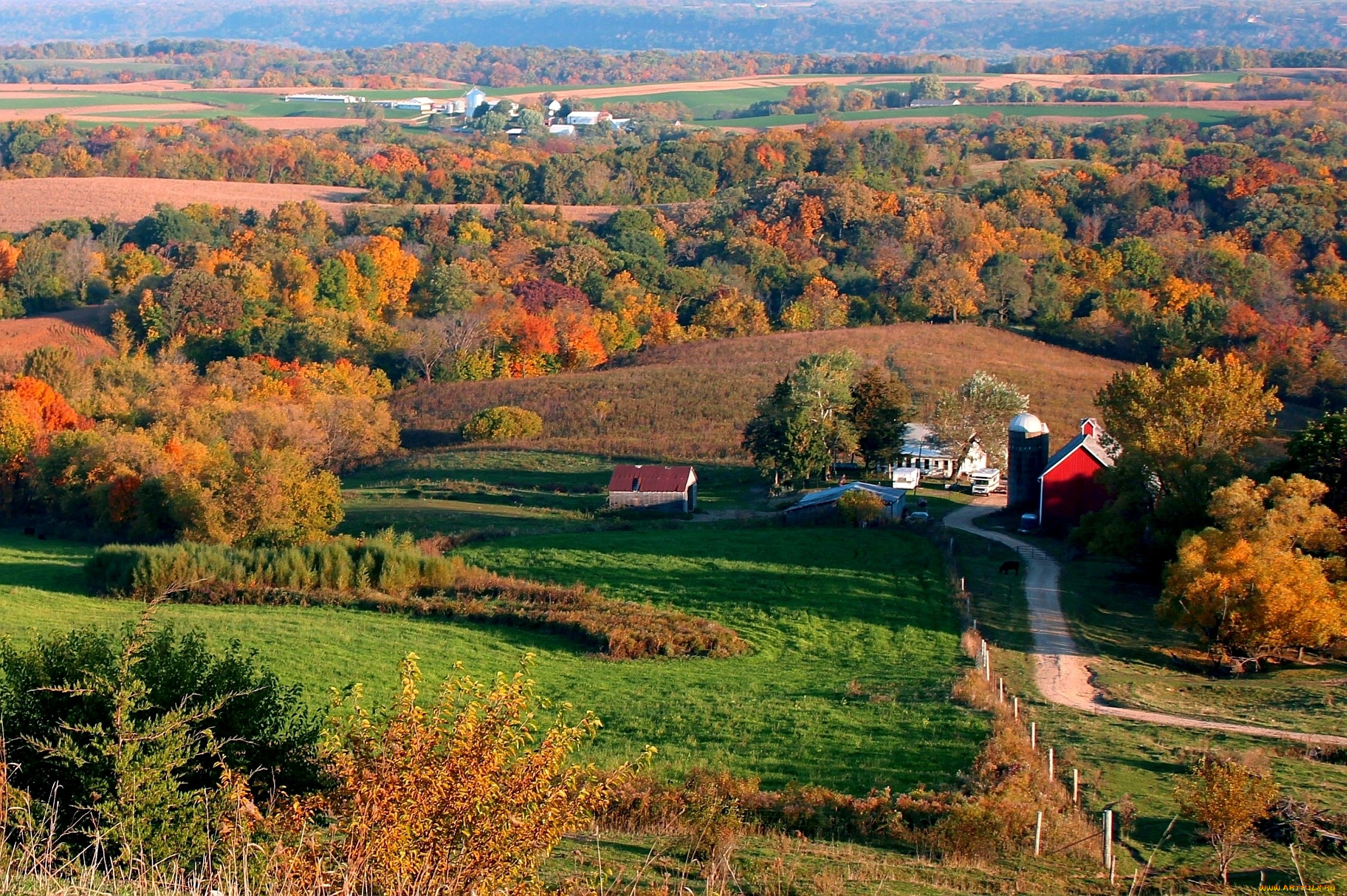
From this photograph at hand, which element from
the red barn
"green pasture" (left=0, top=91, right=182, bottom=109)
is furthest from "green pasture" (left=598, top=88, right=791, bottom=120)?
the red barn

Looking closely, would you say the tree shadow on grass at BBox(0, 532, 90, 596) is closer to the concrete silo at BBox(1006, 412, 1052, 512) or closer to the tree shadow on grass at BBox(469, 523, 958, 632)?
the tree shadow on grass at BBox(469, 523, 958, 632)

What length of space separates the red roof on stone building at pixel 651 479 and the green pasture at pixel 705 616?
1.14 metres

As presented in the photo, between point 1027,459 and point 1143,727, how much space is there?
2008 centimetres

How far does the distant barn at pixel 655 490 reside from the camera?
42938 millimetres

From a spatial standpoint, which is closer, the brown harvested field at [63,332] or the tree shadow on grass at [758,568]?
the tree shadow on grass at [758,568]

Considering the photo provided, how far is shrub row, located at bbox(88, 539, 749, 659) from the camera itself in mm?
29359

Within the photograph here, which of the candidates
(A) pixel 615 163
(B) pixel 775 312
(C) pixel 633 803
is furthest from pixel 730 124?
(C) pixel 633 803

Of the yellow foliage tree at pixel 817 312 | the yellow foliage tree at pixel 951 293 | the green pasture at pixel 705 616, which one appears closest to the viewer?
the green pasture at pixel 705 616

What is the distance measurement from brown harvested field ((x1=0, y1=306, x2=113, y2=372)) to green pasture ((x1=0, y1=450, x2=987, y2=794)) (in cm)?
2893

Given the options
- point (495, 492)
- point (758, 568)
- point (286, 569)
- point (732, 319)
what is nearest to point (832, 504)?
point (758, 568)

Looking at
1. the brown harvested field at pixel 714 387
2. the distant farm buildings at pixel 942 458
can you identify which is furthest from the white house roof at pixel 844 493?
the brown harvested field at pixel 714 387

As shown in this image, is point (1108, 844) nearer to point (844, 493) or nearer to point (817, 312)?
point (844, 493)

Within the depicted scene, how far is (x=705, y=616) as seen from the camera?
29641mm

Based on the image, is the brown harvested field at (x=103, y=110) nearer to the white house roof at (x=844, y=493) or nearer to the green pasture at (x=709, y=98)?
the green pasture at (x=709, y=98)
